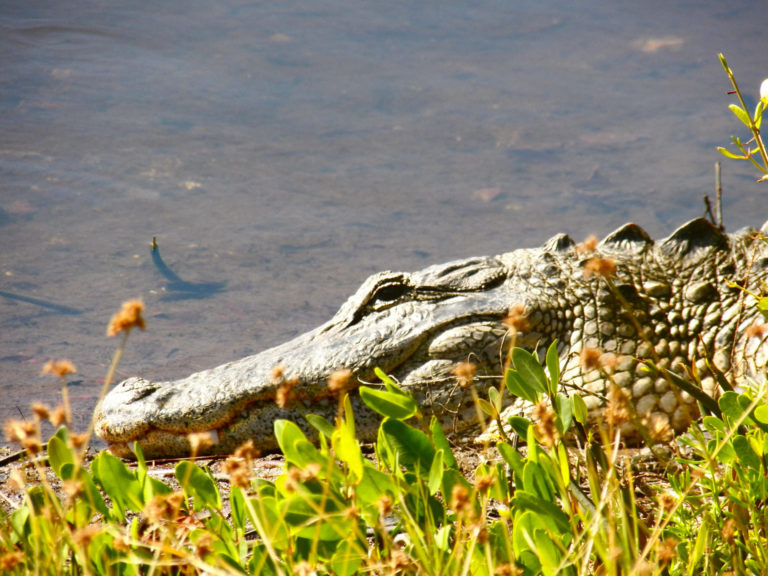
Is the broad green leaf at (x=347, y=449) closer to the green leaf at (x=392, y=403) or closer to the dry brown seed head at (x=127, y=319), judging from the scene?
the green leaf at (x=392, y=403)

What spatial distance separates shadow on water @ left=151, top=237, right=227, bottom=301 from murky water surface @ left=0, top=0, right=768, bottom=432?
0.12 ft

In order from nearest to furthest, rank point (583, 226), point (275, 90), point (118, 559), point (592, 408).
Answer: point (118, 559) → point (592, 408) → point (583, 226) → point (275, 90)

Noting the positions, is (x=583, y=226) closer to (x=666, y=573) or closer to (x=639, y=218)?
(x=639, y=218)

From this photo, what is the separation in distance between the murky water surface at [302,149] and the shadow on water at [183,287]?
4cm

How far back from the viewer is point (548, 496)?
158cm

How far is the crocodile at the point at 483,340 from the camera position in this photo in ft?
10.4

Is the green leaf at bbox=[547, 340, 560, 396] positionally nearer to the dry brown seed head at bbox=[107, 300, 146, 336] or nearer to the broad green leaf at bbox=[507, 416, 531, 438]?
the broad green leaf at bbox=[507, 416, 531, 438]

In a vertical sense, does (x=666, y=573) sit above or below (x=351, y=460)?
below

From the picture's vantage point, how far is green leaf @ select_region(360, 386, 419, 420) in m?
1.53

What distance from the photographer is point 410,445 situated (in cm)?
154

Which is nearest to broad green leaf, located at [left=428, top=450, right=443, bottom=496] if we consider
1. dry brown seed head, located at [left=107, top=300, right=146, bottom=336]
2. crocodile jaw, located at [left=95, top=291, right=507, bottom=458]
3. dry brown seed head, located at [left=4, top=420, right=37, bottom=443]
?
dry brown seed head, located at [left=107, top=300, right=146, bottom=336]

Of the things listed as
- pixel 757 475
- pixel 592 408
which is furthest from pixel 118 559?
pixel 592 408

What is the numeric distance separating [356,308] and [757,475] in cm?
207

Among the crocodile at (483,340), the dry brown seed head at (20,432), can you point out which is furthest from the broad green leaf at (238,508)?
the crocodile at (483,340)
